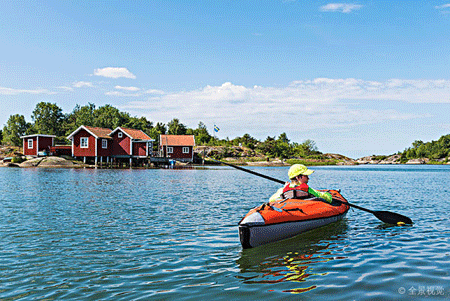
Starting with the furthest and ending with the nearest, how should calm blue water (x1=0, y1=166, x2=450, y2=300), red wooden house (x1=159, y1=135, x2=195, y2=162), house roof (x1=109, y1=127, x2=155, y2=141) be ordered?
red wooden house (x1=159, y1=135, x2=195, y2=162) < house roof (x1=109, y1=127, x2=155, y2=141) < calm blue water (x1=0, y1=166, x2=450, y2=300)

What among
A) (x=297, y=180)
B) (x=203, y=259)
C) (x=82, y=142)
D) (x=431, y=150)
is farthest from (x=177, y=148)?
(x=431, y=150)

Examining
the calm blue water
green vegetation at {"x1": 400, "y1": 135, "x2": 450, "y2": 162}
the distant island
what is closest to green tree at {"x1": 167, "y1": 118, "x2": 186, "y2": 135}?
the distant island

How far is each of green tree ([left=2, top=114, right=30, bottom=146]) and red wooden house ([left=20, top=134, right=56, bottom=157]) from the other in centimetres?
2115

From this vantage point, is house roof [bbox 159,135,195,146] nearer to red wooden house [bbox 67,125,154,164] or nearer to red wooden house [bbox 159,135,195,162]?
red wooden house [bbox 159,135,195,162]

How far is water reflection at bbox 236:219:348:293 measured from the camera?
6.62 metres

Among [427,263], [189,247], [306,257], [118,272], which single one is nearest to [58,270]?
[118,272]

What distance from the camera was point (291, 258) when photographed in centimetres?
791

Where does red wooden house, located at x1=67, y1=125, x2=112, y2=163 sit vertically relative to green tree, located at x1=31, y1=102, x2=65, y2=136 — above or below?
below

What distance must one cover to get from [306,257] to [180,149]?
56.1 metres

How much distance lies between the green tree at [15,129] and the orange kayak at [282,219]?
80.7 metres

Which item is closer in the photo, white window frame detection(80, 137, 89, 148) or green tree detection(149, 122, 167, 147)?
white window frame detection(80, 137, 89, 148)

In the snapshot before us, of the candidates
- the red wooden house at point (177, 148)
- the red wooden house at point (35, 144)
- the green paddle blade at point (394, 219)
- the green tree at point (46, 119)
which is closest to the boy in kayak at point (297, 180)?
the green paddle blade at point (394, 219)

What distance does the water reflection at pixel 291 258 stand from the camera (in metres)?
6.62

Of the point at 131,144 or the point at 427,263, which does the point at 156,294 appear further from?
the point at 131,144
